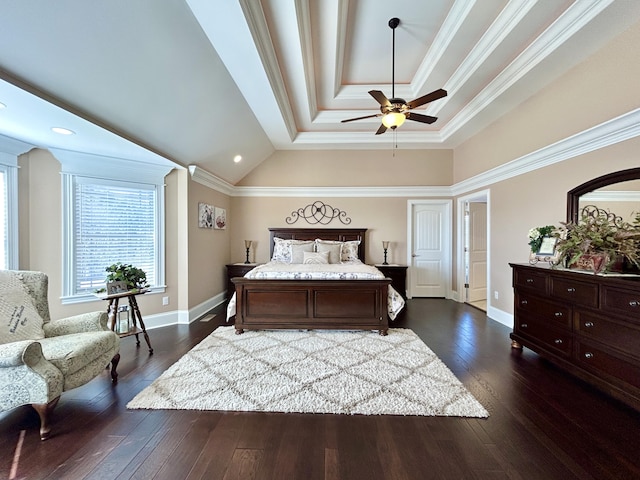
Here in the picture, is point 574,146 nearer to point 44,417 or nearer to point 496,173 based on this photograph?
point 496,173

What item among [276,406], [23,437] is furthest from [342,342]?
[23,437]

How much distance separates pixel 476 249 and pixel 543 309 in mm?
2777

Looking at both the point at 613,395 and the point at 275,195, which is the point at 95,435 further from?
the point at 275,195

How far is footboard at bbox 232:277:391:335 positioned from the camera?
3.47 metres

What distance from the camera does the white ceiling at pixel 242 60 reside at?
2016 mm

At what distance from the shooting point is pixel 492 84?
343cm

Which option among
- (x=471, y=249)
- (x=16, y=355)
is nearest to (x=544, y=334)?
(x=471, y=249)

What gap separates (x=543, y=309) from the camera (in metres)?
2.72

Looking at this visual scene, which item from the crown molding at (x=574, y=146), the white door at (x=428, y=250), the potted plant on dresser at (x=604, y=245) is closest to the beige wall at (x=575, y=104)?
the crown molding at (x=574, y=146)

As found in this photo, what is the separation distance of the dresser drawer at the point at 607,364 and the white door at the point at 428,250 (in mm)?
3375

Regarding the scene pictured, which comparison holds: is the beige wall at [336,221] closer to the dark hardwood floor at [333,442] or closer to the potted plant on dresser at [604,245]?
the potted plant on dresser at [604,245]

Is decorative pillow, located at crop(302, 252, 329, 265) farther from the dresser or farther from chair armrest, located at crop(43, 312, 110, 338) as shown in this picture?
chair armrest, located at crop(43, 312, 110, 338)

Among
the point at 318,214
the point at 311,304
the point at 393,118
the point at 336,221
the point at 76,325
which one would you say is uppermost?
the point at 393,118

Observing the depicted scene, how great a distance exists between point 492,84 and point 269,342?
4.27 metres
